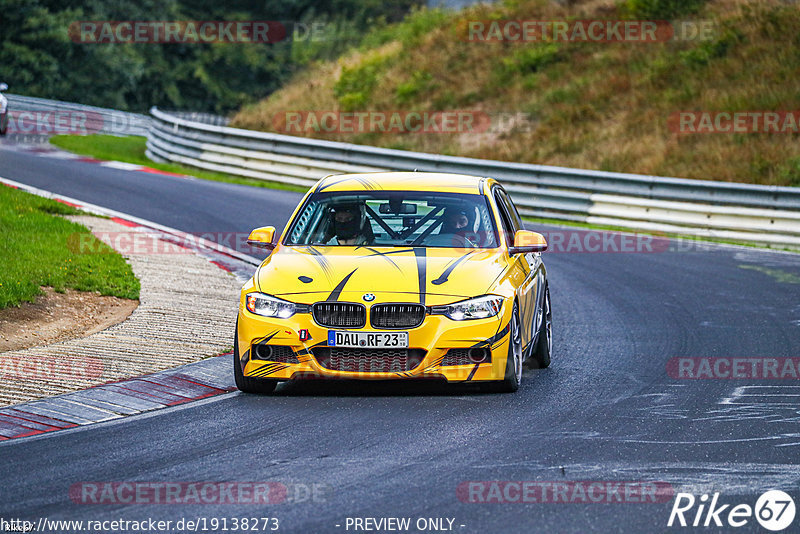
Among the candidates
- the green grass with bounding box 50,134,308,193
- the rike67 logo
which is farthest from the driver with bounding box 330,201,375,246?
the green grass with bounding box 50,134,308,193

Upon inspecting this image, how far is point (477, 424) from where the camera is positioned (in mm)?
7984

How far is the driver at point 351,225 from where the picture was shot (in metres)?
9.87

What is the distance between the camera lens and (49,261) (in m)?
13.5

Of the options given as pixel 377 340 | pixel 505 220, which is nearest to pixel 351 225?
pixel 505 220

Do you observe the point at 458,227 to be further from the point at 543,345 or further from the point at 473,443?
the point at 473,443

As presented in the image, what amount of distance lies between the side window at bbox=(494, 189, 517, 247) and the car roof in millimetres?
199

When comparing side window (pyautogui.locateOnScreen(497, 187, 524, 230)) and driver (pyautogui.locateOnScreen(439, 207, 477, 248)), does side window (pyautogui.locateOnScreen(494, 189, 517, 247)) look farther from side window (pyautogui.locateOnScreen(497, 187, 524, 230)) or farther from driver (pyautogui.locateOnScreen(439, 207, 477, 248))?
driver (pyautogui.locateOnScreen(439, 207, 477, 248))

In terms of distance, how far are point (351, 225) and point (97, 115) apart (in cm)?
2983

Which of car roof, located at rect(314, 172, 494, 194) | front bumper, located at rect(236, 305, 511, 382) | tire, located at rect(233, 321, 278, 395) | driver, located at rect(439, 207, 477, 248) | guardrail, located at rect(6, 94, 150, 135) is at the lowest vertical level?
tire, located at rect(233, 321, 278, 395)

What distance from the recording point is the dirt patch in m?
10.7

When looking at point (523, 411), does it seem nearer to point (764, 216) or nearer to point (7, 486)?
point (7, 486)

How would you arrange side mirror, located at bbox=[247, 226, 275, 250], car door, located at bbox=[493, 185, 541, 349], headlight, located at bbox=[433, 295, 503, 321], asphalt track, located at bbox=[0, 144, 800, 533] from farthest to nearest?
side mirror, located at bbox=[247, 226, 275, 250] → car door, located at bbox=[493, 185, 541, 349] → headlight, located at bbox=[433, 295, 503, 321] → asphalt track, located at bbox=[0, 144, 800, 533]

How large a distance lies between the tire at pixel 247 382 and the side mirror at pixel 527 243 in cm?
225

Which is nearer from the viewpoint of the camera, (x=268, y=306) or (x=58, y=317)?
(x=268, y=306)
